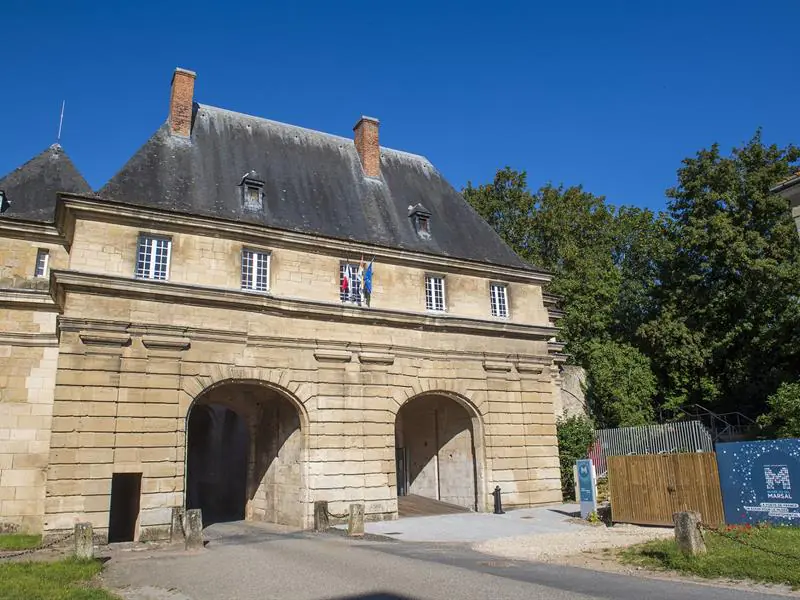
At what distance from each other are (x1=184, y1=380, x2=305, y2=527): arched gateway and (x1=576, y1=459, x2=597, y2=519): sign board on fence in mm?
6747

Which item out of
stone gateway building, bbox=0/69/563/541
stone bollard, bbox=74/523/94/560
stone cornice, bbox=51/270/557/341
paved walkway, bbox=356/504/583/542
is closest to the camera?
stone bollard, bbox=74/523/94/560

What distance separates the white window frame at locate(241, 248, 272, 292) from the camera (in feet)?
54.5

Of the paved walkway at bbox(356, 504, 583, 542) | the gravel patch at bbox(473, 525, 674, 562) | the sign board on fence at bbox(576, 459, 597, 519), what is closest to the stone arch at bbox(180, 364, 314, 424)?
the paved walkway at bbox(356, 504, 583, 542)

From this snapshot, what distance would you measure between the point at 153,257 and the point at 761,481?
44.6ft

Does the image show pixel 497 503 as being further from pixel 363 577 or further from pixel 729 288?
pixel 729 288

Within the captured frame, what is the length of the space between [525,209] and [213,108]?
755 inches

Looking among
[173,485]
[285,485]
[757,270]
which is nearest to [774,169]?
[757,270]

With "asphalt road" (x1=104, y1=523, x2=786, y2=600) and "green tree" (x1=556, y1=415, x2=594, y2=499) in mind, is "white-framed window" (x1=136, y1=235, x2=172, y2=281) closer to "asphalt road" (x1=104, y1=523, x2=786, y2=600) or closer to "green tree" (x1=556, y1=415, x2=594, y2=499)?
"asphalt road" (x1=104, y1=523, x2=786, y2=600)

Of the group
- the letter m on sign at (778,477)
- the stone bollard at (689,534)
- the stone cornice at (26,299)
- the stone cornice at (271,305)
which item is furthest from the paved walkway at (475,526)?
the stone cornice at (26,299)

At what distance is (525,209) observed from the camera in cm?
3478

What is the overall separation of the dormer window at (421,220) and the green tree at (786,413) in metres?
11.6

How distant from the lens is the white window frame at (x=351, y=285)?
696 inches

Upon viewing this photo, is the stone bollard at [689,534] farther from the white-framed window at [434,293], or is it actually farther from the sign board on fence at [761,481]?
the white-framed window at [434,293]

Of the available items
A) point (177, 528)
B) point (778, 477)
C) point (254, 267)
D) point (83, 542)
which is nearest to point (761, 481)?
point (778, 477)
